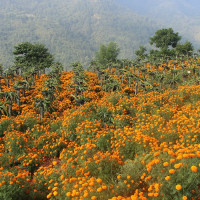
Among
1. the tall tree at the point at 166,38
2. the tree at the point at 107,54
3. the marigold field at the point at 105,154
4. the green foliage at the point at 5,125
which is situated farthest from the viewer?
the tree at the point at 107,54

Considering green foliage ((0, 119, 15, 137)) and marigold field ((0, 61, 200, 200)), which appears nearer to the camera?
marigold field ((0, 61, 200, 200))

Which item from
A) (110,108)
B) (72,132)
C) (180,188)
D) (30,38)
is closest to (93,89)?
(110,108)

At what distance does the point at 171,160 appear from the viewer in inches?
133

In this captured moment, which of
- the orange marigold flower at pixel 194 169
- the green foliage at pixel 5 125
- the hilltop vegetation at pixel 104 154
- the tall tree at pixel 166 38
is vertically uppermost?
the tall tree at pixel 166 38

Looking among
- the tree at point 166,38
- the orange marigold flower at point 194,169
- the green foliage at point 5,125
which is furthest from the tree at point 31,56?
the orange marigold flower at point 194,169

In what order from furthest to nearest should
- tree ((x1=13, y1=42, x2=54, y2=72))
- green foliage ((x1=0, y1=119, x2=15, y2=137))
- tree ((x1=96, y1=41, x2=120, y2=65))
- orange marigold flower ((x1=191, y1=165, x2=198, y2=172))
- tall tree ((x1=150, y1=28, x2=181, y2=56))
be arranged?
tree ((x1=96, y1=41, x2=120, y2=65)) < tall tree ((x1=150, y1=28, x2=181, y2=56)) < tree ((x1=13, y1=42, x2=54, y2=72)) < green foliage ((x1=0, y1=119, x2=15, y2=137)) < orange marigold flower ((x1=191, y1=165, x2=198, y2=172))

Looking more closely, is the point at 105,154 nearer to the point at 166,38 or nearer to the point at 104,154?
the point at 104,154

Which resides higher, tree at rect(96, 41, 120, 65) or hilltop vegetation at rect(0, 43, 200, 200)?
tree at rect(96, 41, 120, 65)

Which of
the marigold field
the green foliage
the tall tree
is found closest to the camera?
the marigold field

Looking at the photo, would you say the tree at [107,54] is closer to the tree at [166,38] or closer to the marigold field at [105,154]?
the tree at [166,38]

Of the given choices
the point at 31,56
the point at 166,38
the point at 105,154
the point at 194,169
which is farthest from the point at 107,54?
the point at 194,169

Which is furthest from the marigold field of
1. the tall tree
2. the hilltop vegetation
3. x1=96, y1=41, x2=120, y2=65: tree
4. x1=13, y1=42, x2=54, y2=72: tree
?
the tall tree

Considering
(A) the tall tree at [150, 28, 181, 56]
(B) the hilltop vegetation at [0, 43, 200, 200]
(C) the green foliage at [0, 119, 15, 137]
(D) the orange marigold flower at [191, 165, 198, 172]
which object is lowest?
(C) the green foliage at [0, 119, 15, 137]

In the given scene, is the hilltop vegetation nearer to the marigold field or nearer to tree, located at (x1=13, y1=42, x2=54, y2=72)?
the marigold field
